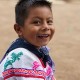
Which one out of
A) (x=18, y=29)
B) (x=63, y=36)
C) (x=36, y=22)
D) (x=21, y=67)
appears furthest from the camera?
(x=63, y=36)

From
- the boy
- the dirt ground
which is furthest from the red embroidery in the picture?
the dirt ground

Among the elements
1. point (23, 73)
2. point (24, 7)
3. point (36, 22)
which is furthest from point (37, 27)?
point (23, 73)

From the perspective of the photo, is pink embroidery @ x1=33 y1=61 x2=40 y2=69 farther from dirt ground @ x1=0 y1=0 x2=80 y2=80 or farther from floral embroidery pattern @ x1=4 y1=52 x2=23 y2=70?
dirt ground @ x1=0 y1=0 x2=80 y2=80

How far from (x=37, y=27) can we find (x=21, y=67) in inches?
10.8

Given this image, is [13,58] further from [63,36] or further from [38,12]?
[63,36]

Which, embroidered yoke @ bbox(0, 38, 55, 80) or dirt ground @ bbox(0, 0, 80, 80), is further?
dirt ground @ bbox(0, 0, 80, 80)

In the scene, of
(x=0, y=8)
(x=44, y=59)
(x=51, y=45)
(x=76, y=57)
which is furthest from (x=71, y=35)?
(x=44, y=59)

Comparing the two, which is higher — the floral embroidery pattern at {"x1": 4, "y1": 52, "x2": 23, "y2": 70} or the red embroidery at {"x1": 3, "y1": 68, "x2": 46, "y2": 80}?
the floral embroidery pattern at {"x1": 4, "y1": 52, "x2": 23, "y2": 70}

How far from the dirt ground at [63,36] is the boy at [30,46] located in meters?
3.39

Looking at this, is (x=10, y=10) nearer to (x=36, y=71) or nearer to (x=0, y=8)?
(x=0, y=8)

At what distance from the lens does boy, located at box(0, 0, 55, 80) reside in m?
2.37

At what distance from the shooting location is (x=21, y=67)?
235cm

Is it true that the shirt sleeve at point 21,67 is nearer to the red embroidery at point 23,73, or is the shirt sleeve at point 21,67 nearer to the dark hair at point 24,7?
the red embroidery at point 23,73

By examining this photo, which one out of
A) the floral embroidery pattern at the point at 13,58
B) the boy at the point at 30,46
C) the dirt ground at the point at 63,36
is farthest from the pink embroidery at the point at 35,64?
the dirt ground at the point at 63,36
